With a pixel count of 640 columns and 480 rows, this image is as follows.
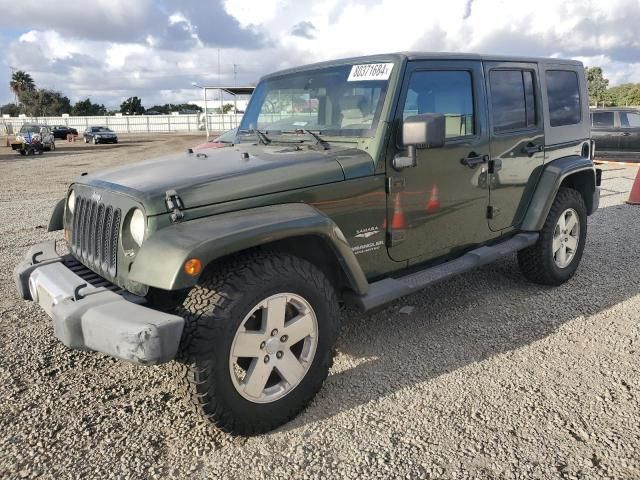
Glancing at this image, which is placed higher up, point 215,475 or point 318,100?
point 318,100

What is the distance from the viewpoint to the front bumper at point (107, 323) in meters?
2.23

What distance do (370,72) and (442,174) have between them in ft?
2.73

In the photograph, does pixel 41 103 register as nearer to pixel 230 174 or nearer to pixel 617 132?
pixel 617 132

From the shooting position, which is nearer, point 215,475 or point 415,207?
point 215,475

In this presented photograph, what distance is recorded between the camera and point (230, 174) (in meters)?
2.80

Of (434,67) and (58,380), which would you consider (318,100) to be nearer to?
(434,67)

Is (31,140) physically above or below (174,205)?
above

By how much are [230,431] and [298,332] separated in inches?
23.3

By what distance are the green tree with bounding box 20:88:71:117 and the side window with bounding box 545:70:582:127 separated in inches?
3056

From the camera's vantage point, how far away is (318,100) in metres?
3.63

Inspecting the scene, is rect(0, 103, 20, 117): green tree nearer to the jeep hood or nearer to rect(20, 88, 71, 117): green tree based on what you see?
rect(20, 88, 71, 117): green tree

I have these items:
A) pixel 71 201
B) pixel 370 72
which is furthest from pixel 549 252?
pixel 71 201

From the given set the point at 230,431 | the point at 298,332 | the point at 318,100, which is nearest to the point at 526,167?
the point at 318,100

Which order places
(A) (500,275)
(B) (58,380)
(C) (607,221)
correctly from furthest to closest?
(C) (607,221) → (A) (500,275) → (B) (58,380)
